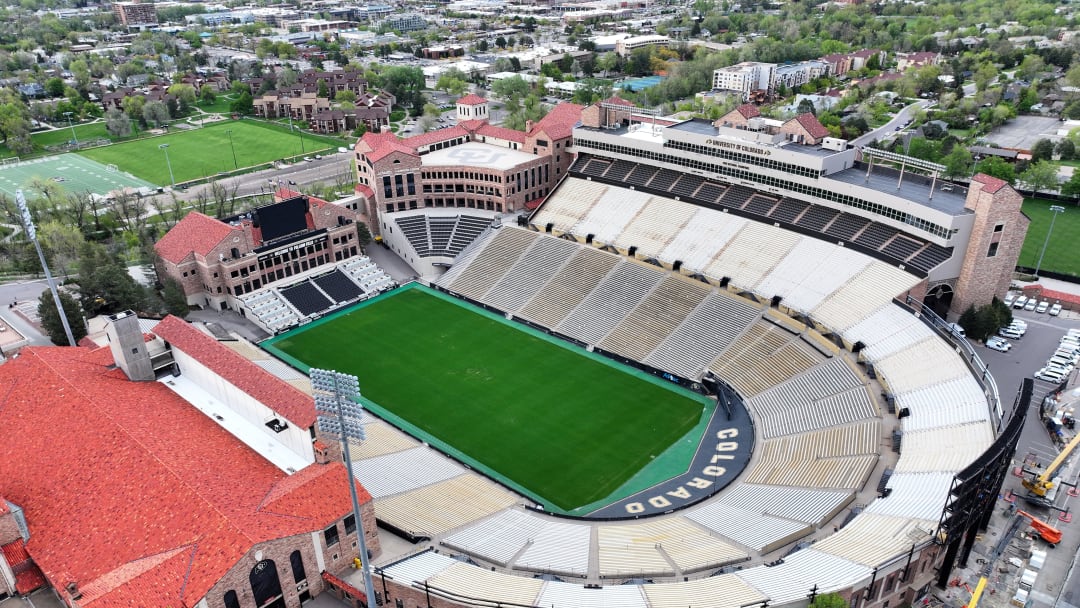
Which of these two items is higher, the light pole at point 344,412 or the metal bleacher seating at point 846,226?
the light pole at point 344,412

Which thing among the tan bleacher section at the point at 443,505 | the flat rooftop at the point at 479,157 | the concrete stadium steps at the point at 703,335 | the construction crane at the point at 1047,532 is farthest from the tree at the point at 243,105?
the construction crane at the point at 1047,532

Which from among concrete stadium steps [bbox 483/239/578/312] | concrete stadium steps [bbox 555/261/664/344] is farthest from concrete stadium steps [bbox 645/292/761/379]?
concrete stadium steps [bbox 483/239/578/312]

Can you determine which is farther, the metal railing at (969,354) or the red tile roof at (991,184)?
the red tile roof at (991,184)

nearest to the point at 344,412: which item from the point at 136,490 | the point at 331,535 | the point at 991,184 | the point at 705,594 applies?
the point at 331,535

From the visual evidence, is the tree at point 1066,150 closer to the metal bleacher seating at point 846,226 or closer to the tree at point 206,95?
the metal bleacher seating at point 846,226

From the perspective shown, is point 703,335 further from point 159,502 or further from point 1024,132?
point 1024,132

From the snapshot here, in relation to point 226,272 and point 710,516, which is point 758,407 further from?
point 226,272

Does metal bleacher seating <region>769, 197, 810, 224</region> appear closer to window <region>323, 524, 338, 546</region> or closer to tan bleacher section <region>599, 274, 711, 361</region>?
tan bleacher section <region>599, 274, 711, 361</region>

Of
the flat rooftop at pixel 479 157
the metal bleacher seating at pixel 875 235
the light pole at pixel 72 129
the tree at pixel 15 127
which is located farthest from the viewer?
the light pole at pixel 72 129
